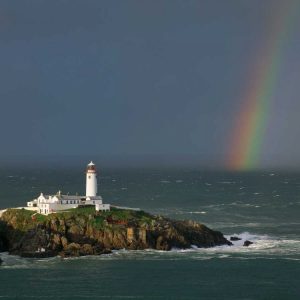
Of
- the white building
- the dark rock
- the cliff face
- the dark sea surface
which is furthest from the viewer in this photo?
the white building

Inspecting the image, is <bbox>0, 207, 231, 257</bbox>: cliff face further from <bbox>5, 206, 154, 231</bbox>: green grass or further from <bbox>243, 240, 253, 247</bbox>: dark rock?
<bbox>243, 240, 253, 247</bbox>: dark rock

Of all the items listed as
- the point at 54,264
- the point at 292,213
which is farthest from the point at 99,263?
the point at 292,213

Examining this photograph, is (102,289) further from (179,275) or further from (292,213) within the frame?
(292,213)

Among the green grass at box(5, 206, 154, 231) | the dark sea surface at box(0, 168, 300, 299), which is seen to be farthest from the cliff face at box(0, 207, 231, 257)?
the dark sea surface at box(0, 168, 300, 299)

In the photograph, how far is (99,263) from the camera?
100188 mm

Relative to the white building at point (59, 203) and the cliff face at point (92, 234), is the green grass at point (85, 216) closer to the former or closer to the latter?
the cliff face at point (92, 234)

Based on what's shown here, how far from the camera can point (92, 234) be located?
109 metres

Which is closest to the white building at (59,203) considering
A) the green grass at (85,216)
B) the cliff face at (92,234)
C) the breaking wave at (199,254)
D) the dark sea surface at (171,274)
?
the green grass at (85,216)

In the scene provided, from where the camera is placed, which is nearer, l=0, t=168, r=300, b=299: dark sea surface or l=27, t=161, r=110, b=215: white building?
l=0, t=168, r=300, b=299: dark sea surface

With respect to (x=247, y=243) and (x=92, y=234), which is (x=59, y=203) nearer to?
(x=92, y=234)

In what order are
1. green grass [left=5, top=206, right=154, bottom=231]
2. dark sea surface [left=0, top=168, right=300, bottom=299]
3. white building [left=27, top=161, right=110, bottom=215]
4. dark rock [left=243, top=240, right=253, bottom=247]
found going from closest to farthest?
1. dark sea surface [left=0, top=168, right=300, bottom=299]
2. green grass [left=5, top=206, right=154, bottom=231]
3. dark rock [left=243, top=240, right=253, bottom=247]
4. white building [left=27, top=161, right=110, bottom=215]

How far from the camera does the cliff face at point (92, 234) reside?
349 ft

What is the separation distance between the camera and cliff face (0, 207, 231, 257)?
106 m

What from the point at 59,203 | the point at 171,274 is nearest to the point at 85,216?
the point at 59,203
